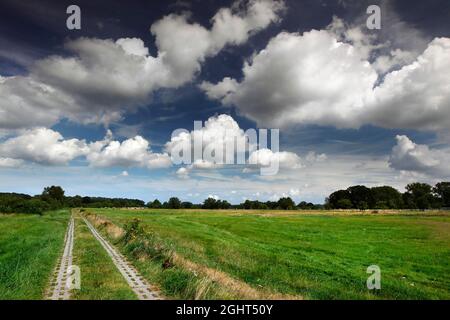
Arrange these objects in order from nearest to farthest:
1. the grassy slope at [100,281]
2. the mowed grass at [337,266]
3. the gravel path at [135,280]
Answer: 1. the grassy slope at [100,281]
2. the gravel path at [135,280]
3. the mowed grass at [337,266]

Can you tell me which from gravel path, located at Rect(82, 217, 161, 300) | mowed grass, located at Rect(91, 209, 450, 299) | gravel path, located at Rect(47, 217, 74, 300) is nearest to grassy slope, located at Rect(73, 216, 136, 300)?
gravel path, located at Rect(82, 217, 161, 300)

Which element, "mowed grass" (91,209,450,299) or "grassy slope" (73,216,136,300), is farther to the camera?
"mowed grass" (91,209,450,299)

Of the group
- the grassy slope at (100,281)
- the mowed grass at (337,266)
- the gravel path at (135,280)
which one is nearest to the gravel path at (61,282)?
the grassy slope at (100,281)

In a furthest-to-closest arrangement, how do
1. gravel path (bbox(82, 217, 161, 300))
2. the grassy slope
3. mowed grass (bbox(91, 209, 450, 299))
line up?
1. mowed grass (bbox(91, 209, 450, 299))
2. gravel path (bbox(82, 217, 161, 300))
3. the grassy slope

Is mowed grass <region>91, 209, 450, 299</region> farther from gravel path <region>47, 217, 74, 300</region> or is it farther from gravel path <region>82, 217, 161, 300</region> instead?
gravel path <region>47, 217, 74, 300</region>

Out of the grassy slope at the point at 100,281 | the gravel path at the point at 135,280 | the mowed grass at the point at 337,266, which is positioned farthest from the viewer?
the mowed grass at the point at 337,266

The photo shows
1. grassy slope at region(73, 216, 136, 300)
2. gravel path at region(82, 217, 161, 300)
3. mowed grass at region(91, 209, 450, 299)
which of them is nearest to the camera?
grassy slope at region(73, 216, 136, 300)

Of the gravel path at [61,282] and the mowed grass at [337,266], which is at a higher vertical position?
the gravel path at [61,282]

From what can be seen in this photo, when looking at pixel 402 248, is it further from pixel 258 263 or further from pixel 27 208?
pixel 27 208

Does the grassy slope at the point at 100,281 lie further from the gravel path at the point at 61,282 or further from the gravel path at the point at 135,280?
the gravel path at the point at 61,282
